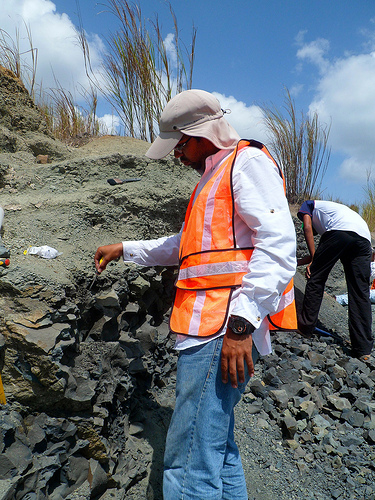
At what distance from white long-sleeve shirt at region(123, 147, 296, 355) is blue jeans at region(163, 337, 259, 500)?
0.09 metres

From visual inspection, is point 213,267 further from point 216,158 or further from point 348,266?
point 348,266

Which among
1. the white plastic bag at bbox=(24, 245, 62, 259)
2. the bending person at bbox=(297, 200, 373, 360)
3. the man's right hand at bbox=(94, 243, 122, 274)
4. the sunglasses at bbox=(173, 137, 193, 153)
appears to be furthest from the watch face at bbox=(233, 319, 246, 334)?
the bending person at bbox=(297, 200, 373, 360)

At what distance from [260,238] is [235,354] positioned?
437 millimetres

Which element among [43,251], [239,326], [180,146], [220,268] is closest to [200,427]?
[239,326]

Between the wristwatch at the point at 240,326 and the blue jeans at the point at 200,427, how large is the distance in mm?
111

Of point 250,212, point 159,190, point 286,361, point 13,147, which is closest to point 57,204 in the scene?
point 159,190

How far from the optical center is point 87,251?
2.60 meters

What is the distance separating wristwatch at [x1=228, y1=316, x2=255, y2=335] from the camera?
1.20 meters

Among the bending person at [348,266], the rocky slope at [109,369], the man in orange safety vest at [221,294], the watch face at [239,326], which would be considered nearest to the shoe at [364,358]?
the bending person at [348,266]

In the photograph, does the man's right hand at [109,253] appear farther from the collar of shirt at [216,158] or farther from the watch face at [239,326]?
the watch face at [239,326]

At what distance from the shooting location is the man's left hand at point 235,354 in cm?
122

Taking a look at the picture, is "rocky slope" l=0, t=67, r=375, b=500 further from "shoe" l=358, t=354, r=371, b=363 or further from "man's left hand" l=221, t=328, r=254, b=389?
"man's left hand" l=221, t=328, r=254, b=389

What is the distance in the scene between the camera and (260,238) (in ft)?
4.15

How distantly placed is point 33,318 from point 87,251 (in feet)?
2.74
